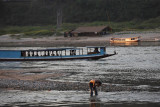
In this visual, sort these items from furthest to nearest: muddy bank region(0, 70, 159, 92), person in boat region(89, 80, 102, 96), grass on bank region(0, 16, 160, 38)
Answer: grass on bank region(0, 16, 160, 38) → muddy bank region(0, 70, 159, 92) → person in boat region(89, 80, 102, 96)

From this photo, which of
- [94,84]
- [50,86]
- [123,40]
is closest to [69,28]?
[123,40]

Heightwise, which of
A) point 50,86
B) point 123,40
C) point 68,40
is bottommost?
point 50,86

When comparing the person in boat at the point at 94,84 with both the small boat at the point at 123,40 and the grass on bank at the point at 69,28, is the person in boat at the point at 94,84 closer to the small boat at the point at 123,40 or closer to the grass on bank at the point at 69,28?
the small boat at the point at 123,40

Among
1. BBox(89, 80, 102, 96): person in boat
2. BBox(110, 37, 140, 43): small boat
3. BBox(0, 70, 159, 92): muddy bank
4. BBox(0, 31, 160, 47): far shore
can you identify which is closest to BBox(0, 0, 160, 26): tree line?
BBox(0, 31, 160, 47): far shore

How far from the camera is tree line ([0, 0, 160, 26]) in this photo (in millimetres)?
114875

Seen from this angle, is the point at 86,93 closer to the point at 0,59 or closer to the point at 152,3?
the point at 0,59

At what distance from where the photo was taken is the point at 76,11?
413 feet

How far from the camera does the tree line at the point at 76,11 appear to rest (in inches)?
4523

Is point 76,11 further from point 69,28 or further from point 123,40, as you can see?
point 123,40

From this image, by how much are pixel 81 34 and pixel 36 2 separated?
142ft

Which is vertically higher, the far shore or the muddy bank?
the far shore

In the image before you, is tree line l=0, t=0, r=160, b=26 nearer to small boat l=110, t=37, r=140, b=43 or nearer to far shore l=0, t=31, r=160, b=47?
far shore l=0, t=31, r=160, b=47

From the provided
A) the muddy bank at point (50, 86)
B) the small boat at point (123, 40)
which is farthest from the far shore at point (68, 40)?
the muddy bank at point (50, 86)

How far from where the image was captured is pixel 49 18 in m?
126
